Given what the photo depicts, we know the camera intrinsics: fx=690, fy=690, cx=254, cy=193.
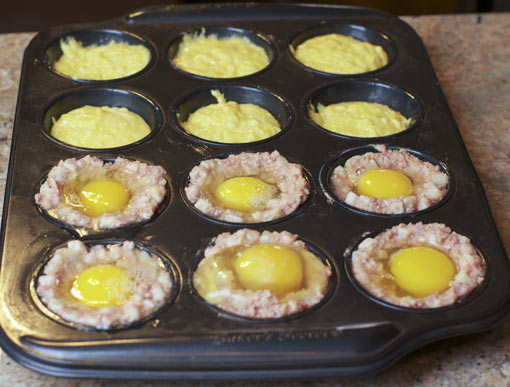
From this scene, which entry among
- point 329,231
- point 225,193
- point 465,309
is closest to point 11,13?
point 225,193

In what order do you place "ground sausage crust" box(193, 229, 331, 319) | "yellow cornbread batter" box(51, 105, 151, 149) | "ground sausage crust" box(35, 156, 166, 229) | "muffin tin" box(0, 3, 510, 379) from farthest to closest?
"yellow cornbread batter" box(51, 105, 151, 149)
"ground sausage crust" box(35, 156, 166, 229)
"ground sausage crust" box(193, 229, 331, 319)
"muffin tin" box(0, 3, 510, 379)

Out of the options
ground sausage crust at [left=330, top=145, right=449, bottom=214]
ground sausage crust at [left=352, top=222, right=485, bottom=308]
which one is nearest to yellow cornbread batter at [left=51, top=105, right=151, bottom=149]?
ground sausage crust at [left=330, top=145, right=449, bottom=214]

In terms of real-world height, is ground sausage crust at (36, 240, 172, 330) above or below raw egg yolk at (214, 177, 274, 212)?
above

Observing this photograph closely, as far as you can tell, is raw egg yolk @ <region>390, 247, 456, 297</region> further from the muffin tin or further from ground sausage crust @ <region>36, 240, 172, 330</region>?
ground sausage crust @ <region>36, 240, 172, 330</region>

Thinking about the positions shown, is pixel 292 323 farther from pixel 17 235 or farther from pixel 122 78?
pixel 122 78

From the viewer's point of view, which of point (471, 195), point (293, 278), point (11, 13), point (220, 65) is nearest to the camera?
point (293, 278)

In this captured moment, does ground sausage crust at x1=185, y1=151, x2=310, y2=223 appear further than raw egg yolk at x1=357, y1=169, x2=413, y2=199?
No
